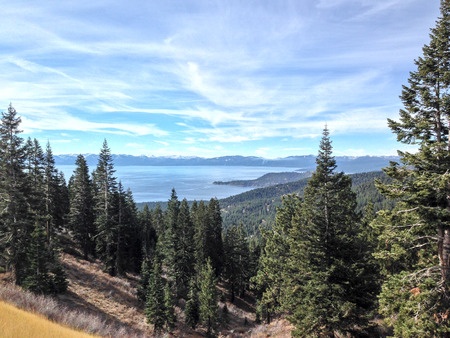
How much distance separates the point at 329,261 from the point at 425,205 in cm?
711

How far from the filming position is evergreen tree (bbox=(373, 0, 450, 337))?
892 centimetres

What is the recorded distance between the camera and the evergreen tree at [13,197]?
22.4 meters

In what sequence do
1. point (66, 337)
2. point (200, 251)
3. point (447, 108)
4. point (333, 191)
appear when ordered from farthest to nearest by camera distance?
1. point (200, 251)
2. point (333, 191)
3. point (447, 108)
4. point (66, 337)

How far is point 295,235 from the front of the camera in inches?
683

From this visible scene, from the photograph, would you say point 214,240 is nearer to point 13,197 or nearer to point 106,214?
point 106,214

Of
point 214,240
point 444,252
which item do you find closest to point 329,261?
point 444,252

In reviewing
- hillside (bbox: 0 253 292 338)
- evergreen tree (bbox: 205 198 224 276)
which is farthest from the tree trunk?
evergreen tree (bbox: 205 198 224 276)

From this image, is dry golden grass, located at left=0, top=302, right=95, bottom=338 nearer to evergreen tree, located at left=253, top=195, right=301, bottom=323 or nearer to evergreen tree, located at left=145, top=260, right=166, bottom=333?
evergreen tree, located at left=253, top=195, right=301, bottom=323

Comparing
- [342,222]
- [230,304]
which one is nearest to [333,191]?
[342,222]

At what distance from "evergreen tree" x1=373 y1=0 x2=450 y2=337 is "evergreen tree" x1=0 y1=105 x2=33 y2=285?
24.9 metres

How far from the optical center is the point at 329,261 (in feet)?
51.1

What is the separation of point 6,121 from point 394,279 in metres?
26.7

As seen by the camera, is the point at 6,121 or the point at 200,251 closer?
the point at 6,121

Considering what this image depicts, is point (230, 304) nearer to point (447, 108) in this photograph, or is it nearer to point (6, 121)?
point (6, 121)
